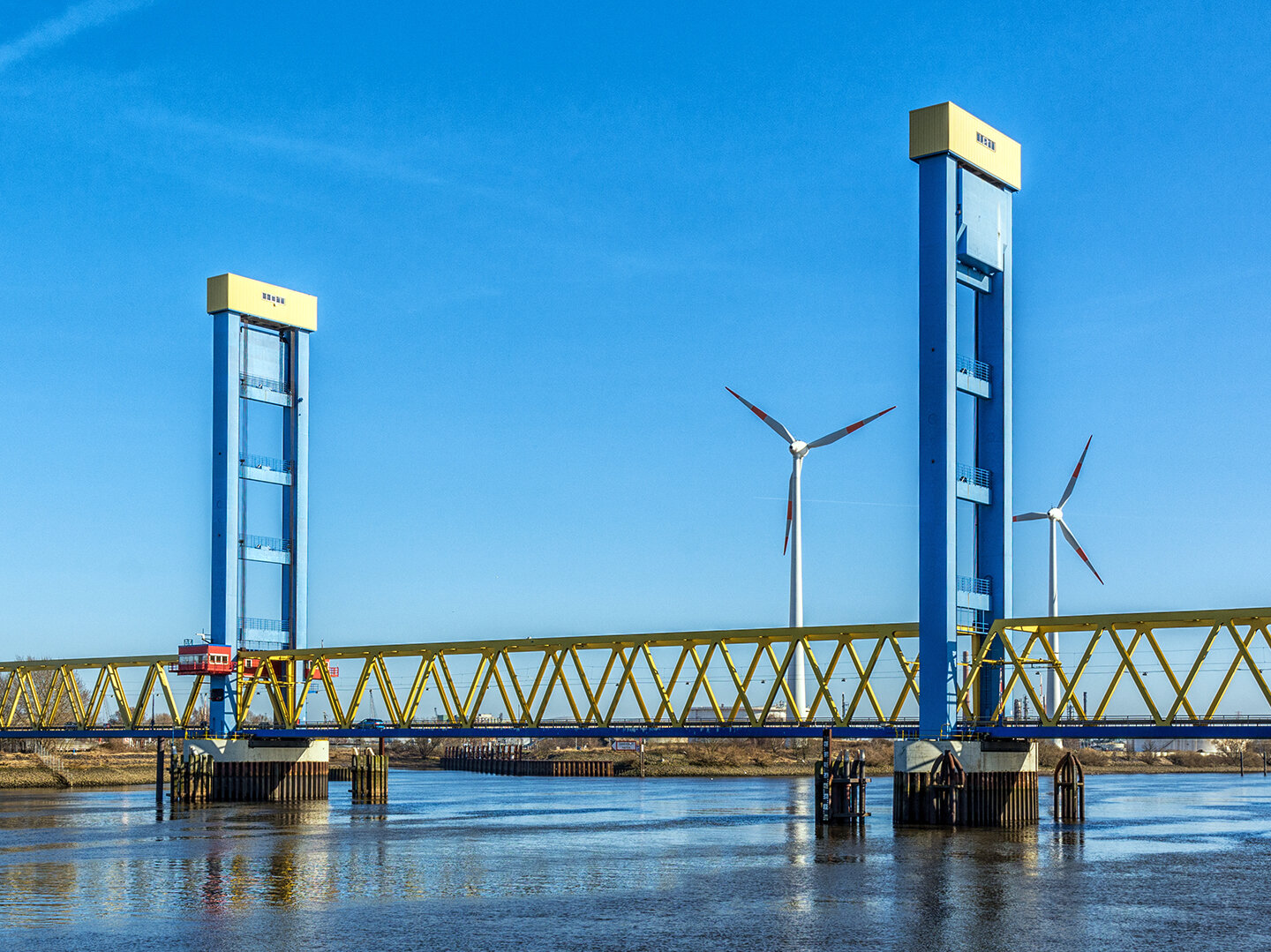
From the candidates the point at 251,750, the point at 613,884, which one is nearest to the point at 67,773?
the point at 251,750

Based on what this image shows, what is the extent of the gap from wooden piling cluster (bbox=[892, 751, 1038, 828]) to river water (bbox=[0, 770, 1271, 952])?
53.9 inches

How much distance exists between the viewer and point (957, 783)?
6362 centimetres

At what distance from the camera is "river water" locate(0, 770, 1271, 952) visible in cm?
3603

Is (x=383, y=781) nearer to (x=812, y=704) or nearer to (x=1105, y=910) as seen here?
(x=812, y=704)

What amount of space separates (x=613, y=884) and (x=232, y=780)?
1930 inches

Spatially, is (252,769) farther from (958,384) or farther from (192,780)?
(958,384)

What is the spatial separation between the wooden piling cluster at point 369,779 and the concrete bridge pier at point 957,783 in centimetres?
3921

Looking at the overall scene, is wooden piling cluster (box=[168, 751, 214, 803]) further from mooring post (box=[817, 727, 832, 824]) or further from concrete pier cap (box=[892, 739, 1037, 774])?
concrete pier cap (box=[892, 739, 1037, 774])

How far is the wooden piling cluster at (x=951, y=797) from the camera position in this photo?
63.6 m

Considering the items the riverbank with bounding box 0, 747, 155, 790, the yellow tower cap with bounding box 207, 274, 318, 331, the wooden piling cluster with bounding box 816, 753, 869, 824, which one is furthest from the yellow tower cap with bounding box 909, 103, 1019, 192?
the riverbank with bounding box 0, 747, 155, 790

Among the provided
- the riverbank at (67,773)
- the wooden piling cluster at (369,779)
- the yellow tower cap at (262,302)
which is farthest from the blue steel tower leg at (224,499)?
the riverbank at (67,773)

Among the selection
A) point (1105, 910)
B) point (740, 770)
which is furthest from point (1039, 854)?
point (740, 770)

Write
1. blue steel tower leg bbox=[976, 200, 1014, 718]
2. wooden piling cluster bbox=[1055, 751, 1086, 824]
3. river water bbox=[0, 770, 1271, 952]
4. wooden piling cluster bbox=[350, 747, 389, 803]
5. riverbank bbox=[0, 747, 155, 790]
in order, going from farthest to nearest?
1. riverbank bbox=[0, 747, 155, 790]
2. wooden piling cluster bbox=[350, 747, 389, 803]
3. wooden piling cluster bbox=[1055, 751, 1086, 824]
4. blue steel tower leg bbox=[976, 200, 1014, 718]
5. river water bbox=[0, 770, 1271, 952]

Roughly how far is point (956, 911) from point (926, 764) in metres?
24.2
